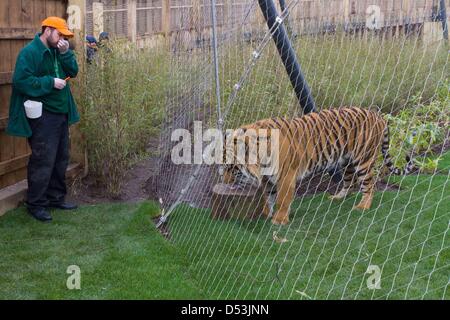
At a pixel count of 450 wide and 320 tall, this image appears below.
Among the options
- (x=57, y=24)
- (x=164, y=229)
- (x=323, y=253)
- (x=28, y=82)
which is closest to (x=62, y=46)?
(x=57, y=24)

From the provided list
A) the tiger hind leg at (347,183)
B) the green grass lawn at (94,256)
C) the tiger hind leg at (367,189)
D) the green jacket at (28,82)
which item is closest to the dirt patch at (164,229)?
the green grass lawn at (94,256)

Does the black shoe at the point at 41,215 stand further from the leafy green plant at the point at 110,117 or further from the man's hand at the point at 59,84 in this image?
the man's hand at the point at 59,84

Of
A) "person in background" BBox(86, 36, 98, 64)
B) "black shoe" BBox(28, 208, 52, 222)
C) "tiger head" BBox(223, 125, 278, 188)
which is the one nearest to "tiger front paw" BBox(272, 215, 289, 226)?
"tiger head" BBox(223, 125, 278, 188)

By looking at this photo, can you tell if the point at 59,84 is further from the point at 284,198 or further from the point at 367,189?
the point at 367,189

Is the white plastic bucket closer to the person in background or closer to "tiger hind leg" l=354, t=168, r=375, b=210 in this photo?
the person in background

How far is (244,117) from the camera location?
7477 millimetres

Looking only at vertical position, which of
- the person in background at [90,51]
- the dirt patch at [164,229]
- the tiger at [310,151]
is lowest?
the dirt patch at [164,229]

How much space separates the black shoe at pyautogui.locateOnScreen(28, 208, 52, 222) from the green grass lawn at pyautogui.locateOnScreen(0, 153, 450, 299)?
0.08 metres

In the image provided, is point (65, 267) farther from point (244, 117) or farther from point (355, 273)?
point (244, 117)

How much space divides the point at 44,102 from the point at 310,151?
2615 mm

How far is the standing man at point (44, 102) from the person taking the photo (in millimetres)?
6098

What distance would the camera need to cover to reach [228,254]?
513 centimetres

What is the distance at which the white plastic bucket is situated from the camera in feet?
20.0

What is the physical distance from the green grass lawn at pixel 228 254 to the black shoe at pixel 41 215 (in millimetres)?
75
